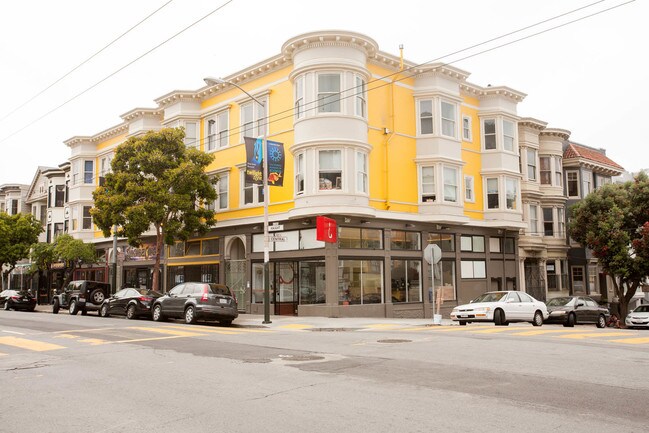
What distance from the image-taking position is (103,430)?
249 inches

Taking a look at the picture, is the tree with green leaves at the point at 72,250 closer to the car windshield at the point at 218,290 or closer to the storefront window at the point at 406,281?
the car windshield at the point at 218,290

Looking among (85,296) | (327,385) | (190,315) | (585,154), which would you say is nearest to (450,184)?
(190,315)

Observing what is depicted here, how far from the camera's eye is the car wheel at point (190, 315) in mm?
21266

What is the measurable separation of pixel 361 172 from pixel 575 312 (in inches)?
439

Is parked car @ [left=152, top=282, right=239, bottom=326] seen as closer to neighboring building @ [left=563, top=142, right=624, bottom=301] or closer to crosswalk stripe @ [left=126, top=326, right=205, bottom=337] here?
crosswalk stripe @ [left=126, top=326, right=205, bottom=337]

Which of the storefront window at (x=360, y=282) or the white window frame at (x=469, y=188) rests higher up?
the white window frame at (x=469, y=188)

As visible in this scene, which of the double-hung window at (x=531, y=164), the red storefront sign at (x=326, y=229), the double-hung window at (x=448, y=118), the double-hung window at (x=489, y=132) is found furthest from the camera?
the double-hung window at (x=531, y=164)

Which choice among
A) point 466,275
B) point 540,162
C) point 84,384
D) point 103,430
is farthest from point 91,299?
point 540,162

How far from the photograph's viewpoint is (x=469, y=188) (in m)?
31.5

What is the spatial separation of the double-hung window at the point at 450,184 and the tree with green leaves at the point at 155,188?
11.5 m

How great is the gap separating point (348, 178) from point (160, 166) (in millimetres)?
9204

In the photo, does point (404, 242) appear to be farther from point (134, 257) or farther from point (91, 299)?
point (134, 257)

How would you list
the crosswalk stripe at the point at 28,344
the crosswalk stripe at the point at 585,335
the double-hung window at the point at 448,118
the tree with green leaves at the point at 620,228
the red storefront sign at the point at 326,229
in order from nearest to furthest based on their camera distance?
the crosswalk stripe at the point at 28,344 < the crosswalk stripe at the point at 585,335 < the red storefront sign at the point at 326,229 < the double-hung window at the point at 448,118 < the tree with green leaves at the point at 620,228

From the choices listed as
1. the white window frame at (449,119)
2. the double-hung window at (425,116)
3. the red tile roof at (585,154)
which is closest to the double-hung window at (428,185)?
the double-hung window at (425,116)
